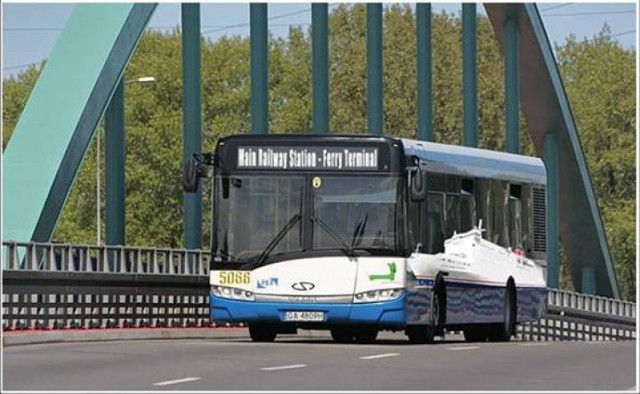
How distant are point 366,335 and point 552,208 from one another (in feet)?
91.9

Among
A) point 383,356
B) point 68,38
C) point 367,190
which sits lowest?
point 383,356

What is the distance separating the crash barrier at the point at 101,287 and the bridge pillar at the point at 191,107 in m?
2.87

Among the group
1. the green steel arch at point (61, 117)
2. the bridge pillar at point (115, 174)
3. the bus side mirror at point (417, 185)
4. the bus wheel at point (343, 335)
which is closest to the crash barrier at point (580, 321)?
the bridge pillar at point (115, 174)

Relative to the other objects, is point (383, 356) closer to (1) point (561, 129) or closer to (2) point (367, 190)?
(2) point (367, 190)

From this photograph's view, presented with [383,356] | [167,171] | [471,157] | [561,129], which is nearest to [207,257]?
[471,157]

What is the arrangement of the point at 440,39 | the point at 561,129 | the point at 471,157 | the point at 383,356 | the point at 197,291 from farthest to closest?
1. the point at 440,39
2. the point at 561,129
3. the point at 197,291
4. the point at 471,157
5. the point at 383,356

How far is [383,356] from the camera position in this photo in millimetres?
18375

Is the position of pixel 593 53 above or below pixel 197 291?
above

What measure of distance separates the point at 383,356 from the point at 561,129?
35.5 meters

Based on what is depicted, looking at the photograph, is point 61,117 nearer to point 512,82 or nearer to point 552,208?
point 512,82

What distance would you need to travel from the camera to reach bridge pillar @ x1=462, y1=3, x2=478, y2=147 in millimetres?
48156

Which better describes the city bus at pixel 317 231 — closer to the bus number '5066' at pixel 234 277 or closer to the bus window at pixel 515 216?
the bus number '5066' at pixel 234 277

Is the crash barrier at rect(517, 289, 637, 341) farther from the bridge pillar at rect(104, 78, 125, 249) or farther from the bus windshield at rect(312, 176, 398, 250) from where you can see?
the bus windshield at rect(312, 176, 398, 250)

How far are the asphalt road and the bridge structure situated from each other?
4195 millimetres
